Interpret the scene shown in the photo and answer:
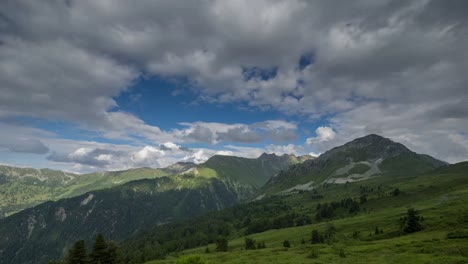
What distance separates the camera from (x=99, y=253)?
314ft

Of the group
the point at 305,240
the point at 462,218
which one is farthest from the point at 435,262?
the point at 305,240

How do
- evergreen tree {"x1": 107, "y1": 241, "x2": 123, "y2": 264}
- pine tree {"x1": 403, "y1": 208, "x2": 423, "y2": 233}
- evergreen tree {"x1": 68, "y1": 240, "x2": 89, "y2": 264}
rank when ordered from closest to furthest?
evergreen tree {"x1": 68, "y1": 240, "x2": 89, "y2": 264} < evergreen tree {"x1": 107, "y1": 241, "x2": 123, "y2": 264} < pine tree {"x1": 403, "y1": 208, "x2": 423, "y2": 233}

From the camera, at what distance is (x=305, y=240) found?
15300 centimetres

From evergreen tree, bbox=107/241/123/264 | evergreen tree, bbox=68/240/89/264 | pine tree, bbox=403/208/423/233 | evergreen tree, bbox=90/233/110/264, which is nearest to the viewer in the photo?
evergreen tree, bbox=68/240/89/264

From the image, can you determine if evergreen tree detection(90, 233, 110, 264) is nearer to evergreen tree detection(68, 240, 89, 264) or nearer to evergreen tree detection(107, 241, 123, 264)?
evergreen tree detection(107, 241, 123, 264)

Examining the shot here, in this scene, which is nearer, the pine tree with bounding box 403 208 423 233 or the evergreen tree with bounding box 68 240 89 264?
the evergreen tree with bounding box 68 240 89 264

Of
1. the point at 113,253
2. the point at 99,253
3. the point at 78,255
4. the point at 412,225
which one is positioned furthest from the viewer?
the point at 412,225

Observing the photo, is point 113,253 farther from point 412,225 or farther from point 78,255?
point 412,225

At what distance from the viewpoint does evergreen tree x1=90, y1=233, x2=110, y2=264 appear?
313ft

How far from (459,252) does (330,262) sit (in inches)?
1004

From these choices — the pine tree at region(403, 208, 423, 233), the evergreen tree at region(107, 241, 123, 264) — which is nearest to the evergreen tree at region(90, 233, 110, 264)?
the evergreen tree at region(107, 241, 123, 264)

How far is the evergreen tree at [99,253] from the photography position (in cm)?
9538

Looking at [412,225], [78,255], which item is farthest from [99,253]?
[412,225]

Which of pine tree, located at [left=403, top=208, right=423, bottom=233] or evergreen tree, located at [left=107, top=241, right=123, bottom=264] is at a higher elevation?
pine tree, located at [left=403, top=208, right=423, bottom=233]
